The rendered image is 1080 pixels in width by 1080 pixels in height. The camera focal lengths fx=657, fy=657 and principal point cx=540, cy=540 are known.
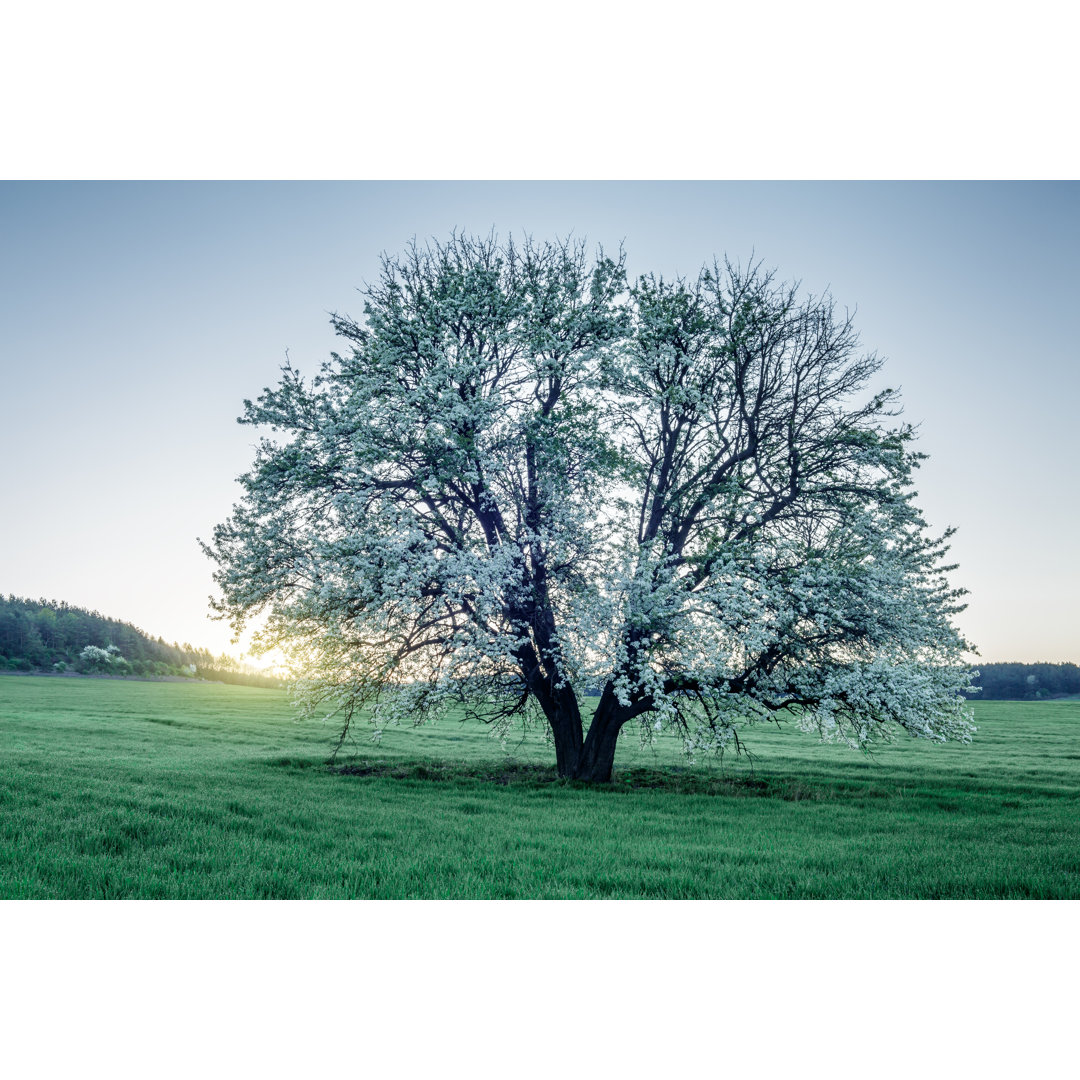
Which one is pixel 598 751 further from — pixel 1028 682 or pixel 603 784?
pixel 1028 682

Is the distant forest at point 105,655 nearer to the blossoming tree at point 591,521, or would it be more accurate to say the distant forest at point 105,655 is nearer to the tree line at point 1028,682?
the tree line at point 1028,682

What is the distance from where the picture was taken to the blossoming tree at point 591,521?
15.8m

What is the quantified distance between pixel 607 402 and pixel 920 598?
951 centimetres

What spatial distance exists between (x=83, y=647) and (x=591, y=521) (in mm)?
80838

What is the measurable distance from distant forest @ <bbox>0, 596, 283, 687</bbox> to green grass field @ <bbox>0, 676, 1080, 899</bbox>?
48951 mm

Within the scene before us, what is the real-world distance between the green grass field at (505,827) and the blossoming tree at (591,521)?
243cm

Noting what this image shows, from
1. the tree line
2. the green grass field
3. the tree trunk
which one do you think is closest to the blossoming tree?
the tree trunk

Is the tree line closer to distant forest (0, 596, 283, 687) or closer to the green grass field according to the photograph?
the green grass field

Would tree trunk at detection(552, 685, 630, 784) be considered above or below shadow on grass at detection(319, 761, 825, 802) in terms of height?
above

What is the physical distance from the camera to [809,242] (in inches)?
562

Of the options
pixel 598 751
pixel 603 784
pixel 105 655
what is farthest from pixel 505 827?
pixel 105 655

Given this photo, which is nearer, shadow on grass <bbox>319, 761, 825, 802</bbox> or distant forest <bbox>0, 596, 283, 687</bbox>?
shadow on grass <bbox>319, 761, 825, 802</bbox>

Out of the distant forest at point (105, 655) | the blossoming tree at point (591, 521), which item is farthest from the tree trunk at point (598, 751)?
the distant forest at point (105, 655)

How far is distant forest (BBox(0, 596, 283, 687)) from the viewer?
69.6 meters
